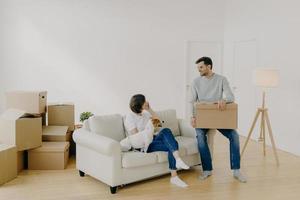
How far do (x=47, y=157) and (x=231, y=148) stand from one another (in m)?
2.42

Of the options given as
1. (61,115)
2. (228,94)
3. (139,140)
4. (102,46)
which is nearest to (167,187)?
(139,140)

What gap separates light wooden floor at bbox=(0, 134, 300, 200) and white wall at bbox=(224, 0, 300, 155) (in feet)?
3.77

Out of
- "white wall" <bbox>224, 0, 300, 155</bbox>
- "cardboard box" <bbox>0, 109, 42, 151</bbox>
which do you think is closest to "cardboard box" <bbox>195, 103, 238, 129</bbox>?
"white wall" <bbox>224, 0, 300, 155</bbox>

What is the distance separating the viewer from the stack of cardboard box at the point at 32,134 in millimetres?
4305

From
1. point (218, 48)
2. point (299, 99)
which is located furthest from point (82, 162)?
point (218, 48)

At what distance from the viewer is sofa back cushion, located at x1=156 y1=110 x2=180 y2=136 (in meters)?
4.89

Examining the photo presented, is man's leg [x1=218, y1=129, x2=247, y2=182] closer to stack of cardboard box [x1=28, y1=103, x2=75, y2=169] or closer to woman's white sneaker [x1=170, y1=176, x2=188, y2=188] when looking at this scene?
woman's white sneaker [x1=170, y1=176, x2=188, y2=188]

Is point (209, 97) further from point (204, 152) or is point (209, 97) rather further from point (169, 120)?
point (169, 120)

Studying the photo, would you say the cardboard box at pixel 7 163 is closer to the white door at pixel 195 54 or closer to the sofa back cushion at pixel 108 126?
the sofa back cushion at pixel 108 126

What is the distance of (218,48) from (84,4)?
3169 millimetres

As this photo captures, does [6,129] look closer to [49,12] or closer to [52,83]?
[52,83]

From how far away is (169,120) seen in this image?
4.95 meters

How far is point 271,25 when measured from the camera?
627 cm

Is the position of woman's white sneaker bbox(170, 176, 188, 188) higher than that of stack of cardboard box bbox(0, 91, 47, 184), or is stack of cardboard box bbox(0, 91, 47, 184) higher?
stack of cardboard box bbox(0, 91, 47, 184)
